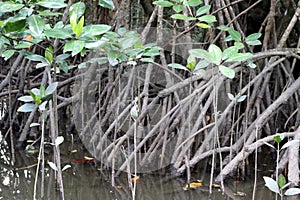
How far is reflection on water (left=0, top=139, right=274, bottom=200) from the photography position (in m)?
2.22

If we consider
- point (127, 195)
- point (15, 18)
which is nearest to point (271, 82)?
point (127, 195)

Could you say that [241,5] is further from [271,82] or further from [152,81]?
[152,81]

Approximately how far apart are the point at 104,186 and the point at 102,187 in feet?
0.05

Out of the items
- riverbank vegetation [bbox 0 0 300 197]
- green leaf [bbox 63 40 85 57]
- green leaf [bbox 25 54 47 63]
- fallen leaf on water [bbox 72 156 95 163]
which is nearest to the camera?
green leaf [bbox 63 40 85 57]

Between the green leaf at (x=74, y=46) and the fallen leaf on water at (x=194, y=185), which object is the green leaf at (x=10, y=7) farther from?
the fallen leaf on water at (x=194, y=185)

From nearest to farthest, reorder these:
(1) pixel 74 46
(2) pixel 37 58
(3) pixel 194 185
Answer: (1) pixel 74 46, (2) pixel 37 58, (3) pixel 194 185

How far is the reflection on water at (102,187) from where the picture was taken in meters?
2.22

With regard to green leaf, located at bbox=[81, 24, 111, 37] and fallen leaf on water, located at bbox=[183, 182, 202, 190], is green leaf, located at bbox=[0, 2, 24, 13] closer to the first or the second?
green leaf, located at bbox=[81, 24, 111, 37]

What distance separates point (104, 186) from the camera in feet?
7.73

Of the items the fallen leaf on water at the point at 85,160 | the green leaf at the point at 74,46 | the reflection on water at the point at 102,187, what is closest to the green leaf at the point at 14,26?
the green leaf at the point at 74,46

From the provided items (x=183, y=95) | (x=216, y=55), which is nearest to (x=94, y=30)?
(x=216, y=55)

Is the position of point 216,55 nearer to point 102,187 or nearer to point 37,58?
point 37,58

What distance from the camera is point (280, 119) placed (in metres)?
3.12

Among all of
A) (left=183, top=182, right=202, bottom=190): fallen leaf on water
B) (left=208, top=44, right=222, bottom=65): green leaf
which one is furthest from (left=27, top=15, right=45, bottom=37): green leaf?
(left=183, top=182, right=202, bottom=190): fallen leaf on water
